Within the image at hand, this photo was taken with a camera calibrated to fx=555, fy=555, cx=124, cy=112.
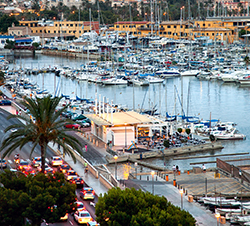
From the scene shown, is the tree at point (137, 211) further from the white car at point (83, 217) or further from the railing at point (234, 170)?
the railing at point (234, 170)

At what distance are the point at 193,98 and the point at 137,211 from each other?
2407 inches

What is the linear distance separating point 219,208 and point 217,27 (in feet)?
449

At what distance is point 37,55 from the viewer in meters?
157

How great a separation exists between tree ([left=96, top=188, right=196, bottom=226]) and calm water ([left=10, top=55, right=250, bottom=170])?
836 inches

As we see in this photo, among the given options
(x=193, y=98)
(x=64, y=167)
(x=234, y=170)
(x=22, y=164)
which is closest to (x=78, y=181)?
(x=64, y=167)

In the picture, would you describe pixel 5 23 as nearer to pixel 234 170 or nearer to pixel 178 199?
pixel 234 170

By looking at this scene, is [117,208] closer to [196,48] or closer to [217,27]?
[196,48]

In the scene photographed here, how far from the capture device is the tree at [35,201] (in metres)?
27.1

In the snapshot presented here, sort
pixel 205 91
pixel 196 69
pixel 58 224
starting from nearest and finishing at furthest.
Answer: pixel 58 224 < pixel 205 91 < pixel 196 69

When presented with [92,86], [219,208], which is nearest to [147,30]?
[92,86]

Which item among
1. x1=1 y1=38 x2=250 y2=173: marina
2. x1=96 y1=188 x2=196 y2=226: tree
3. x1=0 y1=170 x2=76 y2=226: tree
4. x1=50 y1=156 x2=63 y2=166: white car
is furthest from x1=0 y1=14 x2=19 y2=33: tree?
x1=96 y1=188 x2=196 y2=226: tree

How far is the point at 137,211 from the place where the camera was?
26219 mm

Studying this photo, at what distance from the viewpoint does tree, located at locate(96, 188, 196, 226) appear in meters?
24.5

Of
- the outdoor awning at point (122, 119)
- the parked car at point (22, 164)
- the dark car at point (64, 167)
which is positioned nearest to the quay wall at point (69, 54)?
the outdoor awning at point (122, 119)
